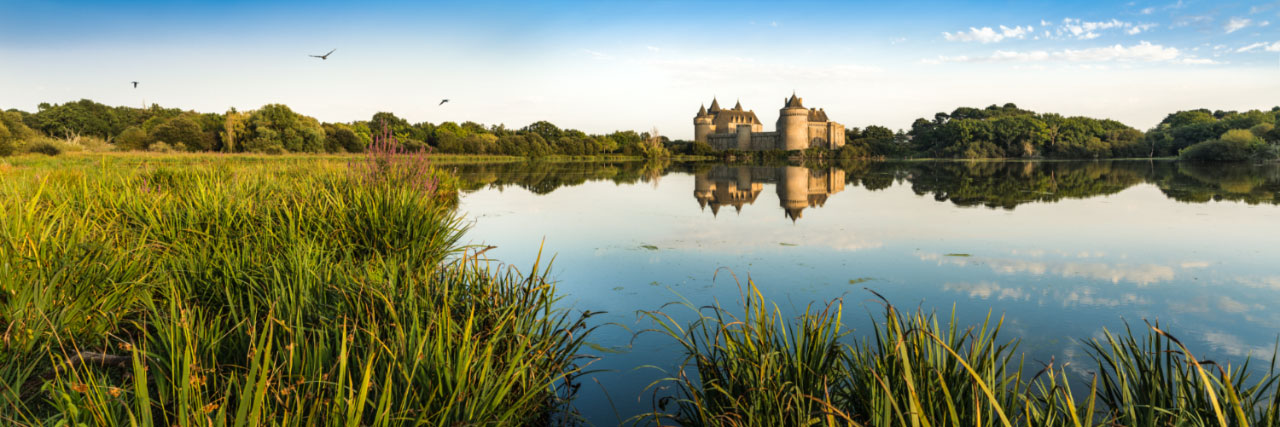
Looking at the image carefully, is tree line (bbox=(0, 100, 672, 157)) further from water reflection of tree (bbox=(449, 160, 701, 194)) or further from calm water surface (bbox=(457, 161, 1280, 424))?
calm water surface (bbox=(457, 161, 1280, 424))

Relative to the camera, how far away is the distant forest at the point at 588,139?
39.9 meters

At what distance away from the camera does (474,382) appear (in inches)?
97.2

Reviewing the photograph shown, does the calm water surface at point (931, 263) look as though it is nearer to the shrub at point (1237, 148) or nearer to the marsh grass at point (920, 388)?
the marsh grass at point (920, 388)

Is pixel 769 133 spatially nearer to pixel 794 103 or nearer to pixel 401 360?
pixel 794 103

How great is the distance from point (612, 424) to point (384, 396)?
1.56 metres

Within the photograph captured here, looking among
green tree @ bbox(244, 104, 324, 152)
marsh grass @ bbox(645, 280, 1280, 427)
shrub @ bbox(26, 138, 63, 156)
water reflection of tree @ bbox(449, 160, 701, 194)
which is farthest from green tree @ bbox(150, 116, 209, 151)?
marsh grass @ bbox(645, 280, 1280, 427)

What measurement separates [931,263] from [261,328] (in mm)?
6461

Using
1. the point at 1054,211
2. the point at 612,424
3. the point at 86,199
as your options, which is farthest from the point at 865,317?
the point at 1054,211

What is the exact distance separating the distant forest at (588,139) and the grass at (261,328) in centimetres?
2617

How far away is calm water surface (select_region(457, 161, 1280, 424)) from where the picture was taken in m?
4.27

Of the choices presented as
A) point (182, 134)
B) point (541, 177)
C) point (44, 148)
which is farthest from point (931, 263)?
point (182, 134)

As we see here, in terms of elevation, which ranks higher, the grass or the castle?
the castle

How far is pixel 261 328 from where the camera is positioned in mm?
2928

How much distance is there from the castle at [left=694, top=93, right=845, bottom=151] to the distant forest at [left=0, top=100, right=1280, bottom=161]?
13.0ft
